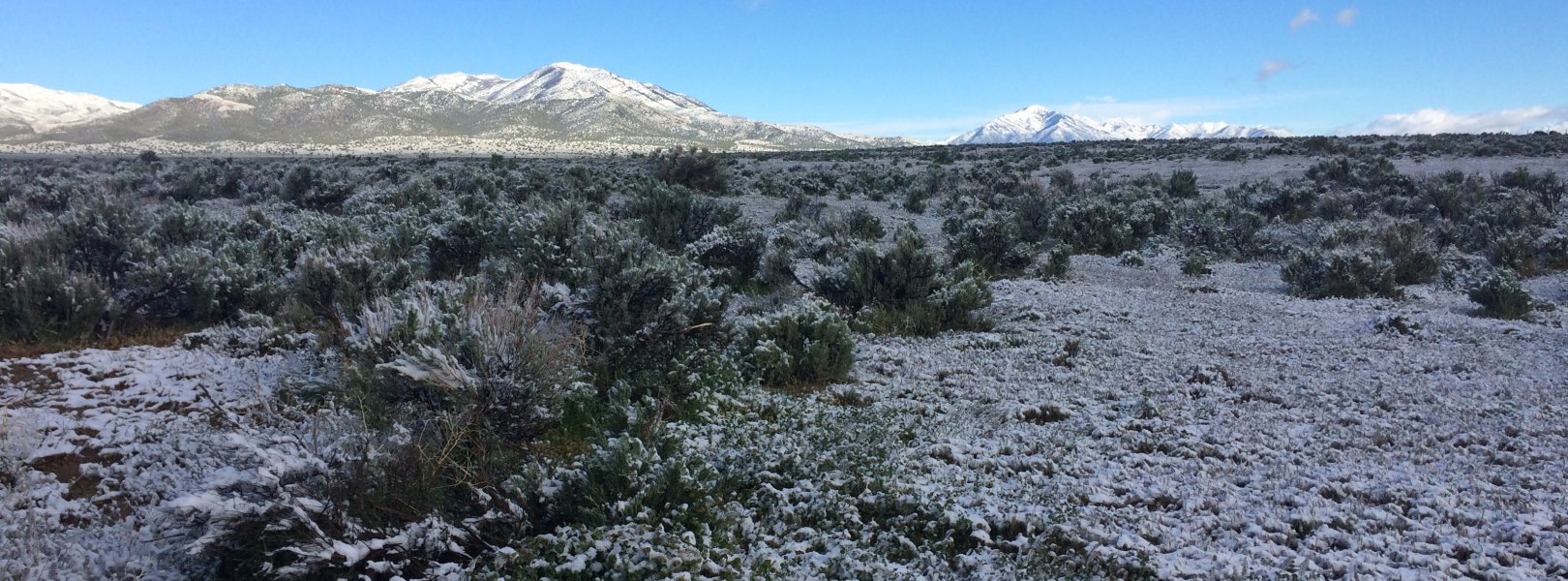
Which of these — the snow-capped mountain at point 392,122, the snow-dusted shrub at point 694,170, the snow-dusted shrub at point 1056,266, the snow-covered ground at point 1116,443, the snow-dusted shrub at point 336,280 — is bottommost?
the snow-covered ground at point 1116,443

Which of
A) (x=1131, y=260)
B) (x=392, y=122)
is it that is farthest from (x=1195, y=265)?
(x=392, y=122)

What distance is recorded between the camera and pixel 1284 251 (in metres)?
13.5

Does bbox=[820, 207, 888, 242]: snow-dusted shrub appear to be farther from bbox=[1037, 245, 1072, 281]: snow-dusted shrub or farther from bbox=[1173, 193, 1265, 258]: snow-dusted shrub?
bbox=[1173, 193, 1265, 258]: snow-dusted shrub

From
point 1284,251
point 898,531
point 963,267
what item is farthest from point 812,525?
point 1284,251

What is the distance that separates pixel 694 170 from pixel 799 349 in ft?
58.8

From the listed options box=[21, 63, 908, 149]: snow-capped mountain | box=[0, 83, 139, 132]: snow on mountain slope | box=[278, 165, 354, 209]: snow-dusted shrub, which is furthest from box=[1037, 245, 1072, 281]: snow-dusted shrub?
box=[0, 83, 139, 132]: snow on mountain slope

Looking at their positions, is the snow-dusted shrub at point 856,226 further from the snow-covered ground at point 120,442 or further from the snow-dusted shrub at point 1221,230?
the snow-covered ground at point 120,442

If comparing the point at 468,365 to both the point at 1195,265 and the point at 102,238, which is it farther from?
the point at 1195,265

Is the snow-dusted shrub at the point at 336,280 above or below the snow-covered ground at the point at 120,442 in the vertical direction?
above

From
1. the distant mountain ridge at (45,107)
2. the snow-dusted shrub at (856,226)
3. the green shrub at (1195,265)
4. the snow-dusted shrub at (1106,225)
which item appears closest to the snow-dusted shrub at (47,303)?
the snow-dusted shrub at (856,226)

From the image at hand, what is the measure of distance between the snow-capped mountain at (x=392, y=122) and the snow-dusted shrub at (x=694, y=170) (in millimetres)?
96533

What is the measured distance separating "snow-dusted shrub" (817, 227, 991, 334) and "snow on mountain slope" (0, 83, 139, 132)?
169m

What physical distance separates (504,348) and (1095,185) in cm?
2120

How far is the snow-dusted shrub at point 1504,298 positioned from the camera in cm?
886
